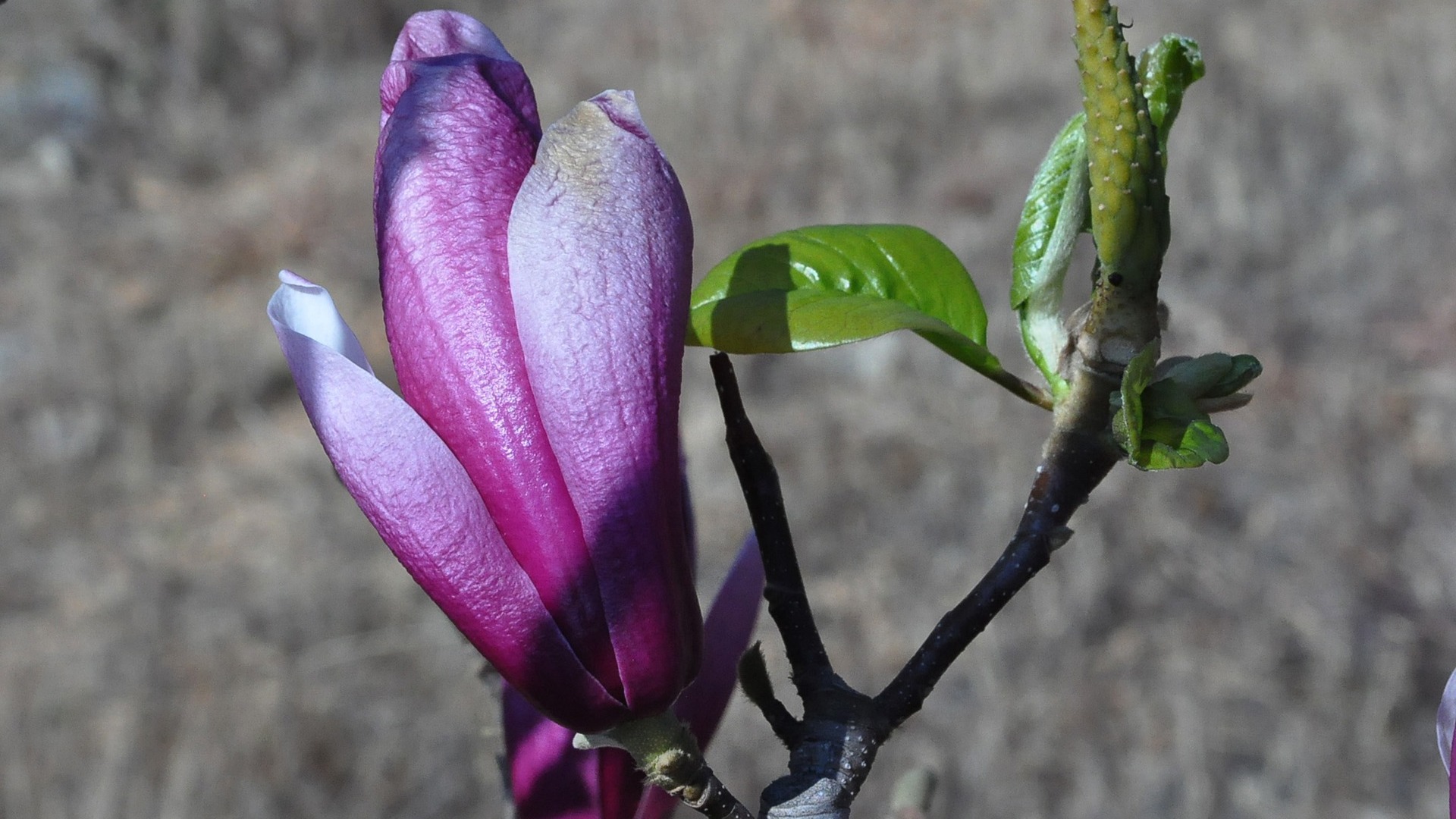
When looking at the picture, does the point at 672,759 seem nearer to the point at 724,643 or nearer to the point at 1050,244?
the point at 724,643

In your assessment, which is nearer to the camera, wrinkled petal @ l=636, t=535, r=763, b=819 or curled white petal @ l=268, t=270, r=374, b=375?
curled white petal @ l=268, t=270, r=374, b=375

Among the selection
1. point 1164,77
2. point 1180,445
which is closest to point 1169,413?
point 1180,445

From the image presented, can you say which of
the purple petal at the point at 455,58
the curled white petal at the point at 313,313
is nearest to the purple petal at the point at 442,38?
the purple petal at the point at 455,58

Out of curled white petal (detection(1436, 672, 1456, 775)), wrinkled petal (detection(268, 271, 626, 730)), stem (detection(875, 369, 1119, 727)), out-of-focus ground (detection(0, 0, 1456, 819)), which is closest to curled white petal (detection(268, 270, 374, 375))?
wrinkled petal (detection(268, 271, 626, 730))

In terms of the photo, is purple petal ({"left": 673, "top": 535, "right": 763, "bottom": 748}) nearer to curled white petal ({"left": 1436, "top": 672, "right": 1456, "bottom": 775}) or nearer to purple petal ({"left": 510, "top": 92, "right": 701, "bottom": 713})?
purple petal ({"left": 510, "top": 92, "right": 701, "bottom": 713})

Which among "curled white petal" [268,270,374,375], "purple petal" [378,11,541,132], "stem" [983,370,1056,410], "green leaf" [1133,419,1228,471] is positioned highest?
"purple petal" [378,11,541,132]

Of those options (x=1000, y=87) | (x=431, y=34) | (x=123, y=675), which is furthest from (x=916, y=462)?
(x=431, y=34)

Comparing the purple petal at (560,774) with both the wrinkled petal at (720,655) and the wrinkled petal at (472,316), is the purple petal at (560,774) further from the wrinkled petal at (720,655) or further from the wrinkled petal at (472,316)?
the wrinkled petal at (472,316)

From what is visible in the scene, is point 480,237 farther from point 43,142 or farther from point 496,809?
point 43,142
